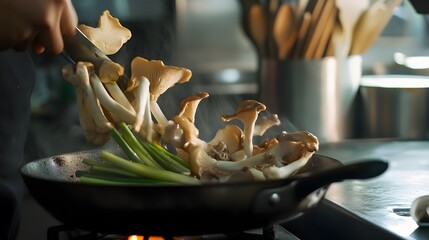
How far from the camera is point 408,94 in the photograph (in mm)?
1797

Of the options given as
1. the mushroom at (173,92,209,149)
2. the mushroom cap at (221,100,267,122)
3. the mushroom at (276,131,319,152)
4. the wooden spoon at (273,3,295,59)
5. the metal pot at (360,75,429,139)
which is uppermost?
the mushroom cap at (221,100,267,122)

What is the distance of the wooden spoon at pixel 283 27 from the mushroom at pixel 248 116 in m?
0.95

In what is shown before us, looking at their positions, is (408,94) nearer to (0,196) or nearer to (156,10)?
(156,10)

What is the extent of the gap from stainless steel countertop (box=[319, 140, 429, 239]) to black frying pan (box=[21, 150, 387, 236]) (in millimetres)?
181

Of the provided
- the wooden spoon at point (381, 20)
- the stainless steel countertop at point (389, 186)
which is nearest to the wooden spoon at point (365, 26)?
the wooden spoon at point (381, 20)

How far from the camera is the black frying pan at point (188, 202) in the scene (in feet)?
2.47

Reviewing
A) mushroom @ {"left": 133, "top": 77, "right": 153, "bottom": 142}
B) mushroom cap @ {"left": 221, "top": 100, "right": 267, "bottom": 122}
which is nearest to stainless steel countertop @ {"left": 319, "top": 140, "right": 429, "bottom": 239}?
mushroom cap @ {"left": 221, "top": 100, "right": 267, "bottom": 122}

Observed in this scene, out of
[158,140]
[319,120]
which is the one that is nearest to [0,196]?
[158,140]

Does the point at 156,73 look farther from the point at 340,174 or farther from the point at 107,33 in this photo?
the point at 340,174

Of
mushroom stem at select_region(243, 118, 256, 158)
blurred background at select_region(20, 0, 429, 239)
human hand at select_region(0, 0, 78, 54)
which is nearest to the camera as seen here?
human hand at select_region(0, 0, 78, 54)

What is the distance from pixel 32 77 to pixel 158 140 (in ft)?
1.46

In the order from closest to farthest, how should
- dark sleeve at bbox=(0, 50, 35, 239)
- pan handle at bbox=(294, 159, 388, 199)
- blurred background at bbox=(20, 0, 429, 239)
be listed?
pan handle at bbox=(294, 159, 388, 199) < dark sleeve at bbox=(0, 50, 35, 239) < blurred background at bbox=(20, 0, 429, 239)

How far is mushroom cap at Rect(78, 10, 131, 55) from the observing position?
3.31 feet

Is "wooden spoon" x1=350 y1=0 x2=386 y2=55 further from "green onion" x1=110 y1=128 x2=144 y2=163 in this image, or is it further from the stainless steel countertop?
"green onion" x1=110 y1=128 x2=144 y2=163
